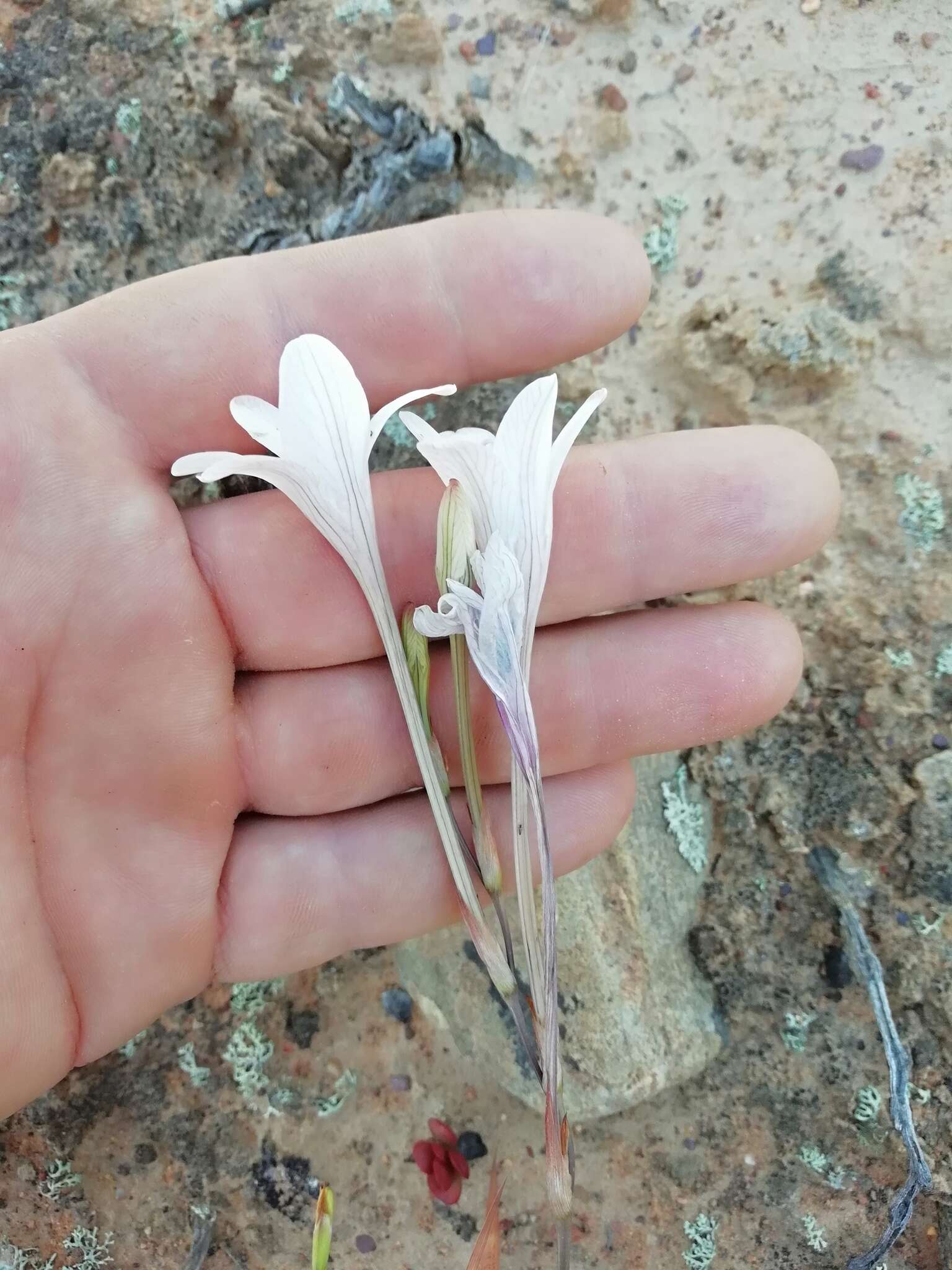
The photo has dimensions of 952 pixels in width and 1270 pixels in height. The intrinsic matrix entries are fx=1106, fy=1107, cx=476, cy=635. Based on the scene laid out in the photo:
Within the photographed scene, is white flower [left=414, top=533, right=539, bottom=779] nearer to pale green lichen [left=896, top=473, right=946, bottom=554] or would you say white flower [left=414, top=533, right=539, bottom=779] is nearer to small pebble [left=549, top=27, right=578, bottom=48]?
pale green lichen [left=896, top=473, right=946, bottom=554]

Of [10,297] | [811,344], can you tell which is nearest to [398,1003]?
[811,344]

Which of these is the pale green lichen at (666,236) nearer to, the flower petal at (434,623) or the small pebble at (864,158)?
the small pebble at (864,158)

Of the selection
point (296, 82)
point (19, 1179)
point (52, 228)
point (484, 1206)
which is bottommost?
point (484, 1206)

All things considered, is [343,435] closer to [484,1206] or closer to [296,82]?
[296,82]

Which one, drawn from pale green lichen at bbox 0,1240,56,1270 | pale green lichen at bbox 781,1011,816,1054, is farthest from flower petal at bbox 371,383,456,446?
pale green lichen at bbox 0,1240,56,1270

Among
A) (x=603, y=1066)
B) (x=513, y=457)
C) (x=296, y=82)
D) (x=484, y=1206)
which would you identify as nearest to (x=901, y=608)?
(x=513, y=457)
